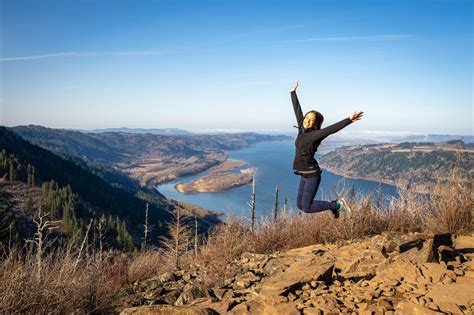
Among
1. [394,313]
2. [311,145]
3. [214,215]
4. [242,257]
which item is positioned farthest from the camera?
[214,215]

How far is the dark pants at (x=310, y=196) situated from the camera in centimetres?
555

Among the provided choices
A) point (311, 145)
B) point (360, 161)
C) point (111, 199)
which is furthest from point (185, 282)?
point (360, 161)

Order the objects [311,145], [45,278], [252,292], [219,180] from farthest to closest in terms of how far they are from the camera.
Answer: [219,180], [311,145], [252,292], [45,278]

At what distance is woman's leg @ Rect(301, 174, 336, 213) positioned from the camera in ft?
18.2

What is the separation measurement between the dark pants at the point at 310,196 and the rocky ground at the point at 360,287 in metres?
0.91

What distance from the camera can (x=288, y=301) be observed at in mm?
4180

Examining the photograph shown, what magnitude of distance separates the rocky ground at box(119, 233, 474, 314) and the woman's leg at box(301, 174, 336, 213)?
35.6 inches

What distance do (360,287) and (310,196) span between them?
1.66 m

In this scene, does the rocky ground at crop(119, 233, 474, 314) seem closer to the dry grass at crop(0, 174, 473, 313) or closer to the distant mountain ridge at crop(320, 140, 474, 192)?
the dry grass at crop(0, 174, 473, 313)

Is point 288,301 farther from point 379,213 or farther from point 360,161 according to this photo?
point 360,161

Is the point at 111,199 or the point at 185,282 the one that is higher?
the point at 185,282

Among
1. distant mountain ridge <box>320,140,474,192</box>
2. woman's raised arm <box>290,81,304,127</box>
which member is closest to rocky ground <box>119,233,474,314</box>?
woman's raised arm <box>290,81,304,127</box>

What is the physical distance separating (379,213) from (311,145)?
4198 mm

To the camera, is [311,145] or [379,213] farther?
[379,213]
